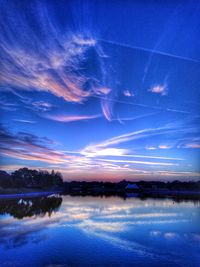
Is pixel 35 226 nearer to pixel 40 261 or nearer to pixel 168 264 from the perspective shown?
pixel 40 261

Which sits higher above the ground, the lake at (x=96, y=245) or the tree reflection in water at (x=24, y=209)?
the tree reflection in water at (x=24, y=209)

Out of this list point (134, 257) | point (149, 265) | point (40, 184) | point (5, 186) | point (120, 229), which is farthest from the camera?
point (40, 184)

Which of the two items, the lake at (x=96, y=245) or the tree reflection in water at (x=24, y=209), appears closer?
the lake at (x=96, y=245)

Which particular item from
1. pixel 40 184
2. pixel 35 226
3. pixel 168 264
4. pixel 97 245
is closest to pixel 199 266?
pixel 168 264

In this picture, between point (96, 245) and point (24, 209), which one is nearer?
point (96, 245)

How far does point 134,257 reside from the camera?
1978 centimetres

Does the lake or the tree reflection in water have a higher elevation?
the tree reflection in water

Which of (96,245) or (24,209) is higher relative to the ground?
(24,209)

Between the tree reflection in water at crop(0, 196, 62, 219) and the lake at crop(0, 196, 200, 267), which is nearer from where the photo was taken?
the lake at crop(0, 196, 200, 267)

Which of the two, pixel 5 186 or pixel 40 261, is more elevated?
pixel 5 186

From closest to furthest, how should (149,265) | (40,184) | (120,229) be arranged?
(149,265), (120,229), (40,184)

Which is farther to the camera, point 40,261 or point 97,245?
point 97,245

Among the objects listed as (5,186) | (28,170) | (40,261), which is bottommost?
(40,261)

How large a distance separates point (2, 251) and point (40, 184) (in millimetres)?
128967
